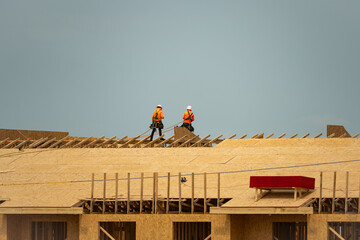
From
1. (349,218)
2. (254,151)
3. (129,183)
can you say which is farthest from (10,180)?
(349,218)

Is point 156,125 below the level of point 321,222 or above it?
above

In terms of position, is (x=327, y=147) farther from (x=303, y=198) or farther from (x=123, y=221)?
(x=123, y=221)

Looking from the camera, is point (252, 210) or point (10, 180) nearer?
point (252, 210)

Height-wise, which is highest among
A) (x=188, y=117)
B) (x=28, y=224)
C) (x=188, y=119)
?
(x=188, y=117)

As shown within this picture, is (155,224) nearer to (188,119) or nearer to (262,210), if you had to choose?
(262,210)

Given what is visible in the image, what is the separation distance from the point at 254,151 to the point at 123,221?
7978 millimetres

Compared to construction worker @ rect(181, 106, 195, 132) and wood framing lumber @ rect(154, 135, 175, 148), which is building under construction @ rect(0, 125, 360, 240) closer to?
wood framing lumber @ rect(154, 135, 175, 148)

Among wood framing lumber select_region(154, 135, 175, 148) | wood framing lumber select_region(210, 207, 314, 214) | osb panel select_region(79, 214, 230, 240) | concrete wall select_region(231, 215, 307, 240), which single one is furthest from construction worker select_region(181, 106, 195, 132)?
wood framing lumber select_region(210, 207, 314, 214)

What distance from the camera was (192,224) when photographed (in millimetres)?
30188

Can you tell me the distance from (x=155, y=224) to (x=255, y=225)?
3.49m

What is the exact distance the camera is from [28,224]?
99.1 ft

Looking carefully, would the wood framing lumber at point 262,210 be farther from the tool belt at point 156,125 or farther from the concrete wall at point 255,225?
the tool belt at point 156,125

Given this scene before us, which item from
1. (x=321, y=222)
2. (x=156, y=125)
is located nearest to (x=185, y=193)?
(x=321, y=222)

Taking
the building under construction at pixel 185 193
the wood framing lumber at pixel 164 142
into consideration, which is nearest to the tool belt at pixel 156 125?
the wood framing lumber at pixel 164 142
